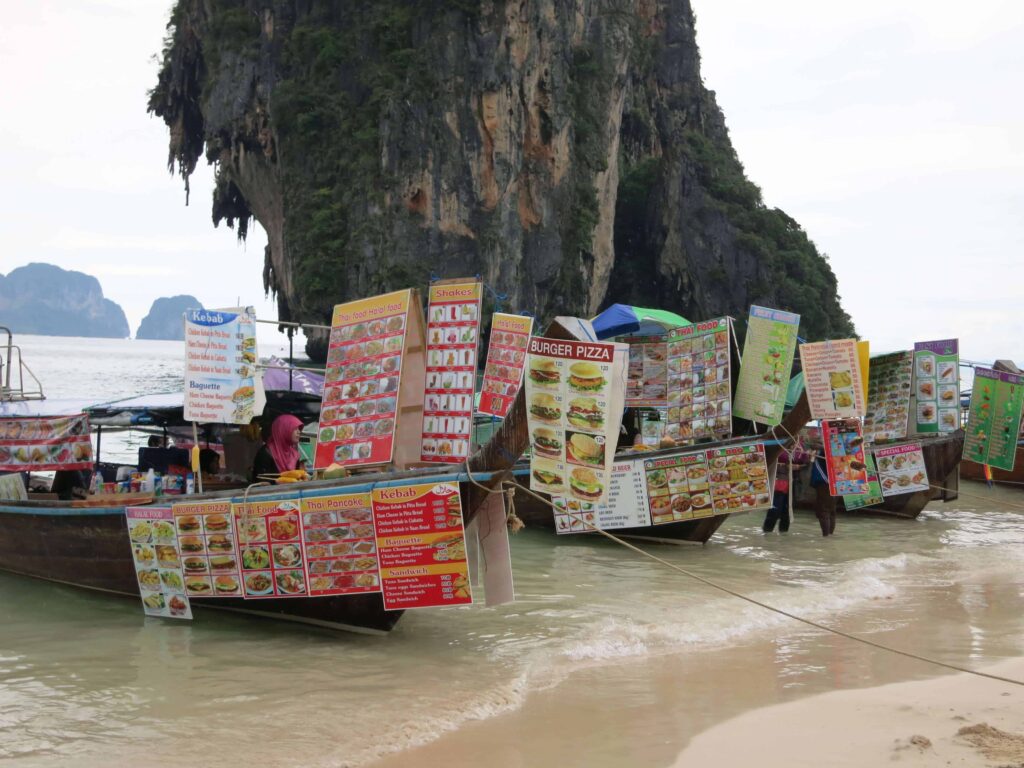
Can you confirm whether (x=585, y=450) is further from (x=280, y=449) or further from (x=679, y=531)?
(x=679, y=531)

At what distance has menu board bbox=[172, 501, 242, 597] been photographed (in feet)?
23.2

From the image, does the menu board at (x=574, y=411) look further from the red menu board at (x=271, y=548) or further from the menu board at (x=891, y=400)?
the menu board at (x=891, y=400)

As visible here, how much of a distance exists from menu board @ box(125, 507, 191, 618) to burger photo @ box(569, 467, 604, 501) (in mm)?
3085

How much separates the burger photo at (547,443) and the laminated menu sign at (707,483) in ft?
15.3

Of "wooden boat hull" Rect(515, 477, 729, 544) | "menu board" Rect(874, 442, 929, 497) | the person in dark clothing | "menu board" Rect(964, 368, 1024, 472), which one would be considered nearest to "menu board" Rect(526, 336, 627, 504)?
"wooden boat hull" Rect(515, 477, 729, 544)

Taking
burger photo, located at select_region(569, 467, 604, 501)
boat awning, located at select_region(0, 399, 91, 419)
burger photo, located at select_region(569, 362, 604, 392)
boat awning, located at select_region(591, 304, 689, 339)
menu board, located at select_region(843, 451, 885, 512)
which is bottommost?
menu board, located at select_region(843, 451, 885, 512)

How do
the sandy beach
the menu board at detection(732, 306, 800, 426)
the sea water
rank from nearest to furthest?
1. the sandy beach
2. the sea water
3. the menu board at detection(732, 306, 800, 426)

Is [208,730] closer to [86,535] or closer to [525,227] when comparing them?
[86,535]

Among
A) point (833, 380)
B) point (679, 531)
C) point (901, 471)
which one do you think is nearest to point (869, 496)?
point (901, 471)

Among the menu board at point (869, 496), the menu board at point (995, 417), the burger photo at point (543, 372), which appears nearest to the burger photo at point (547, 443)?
the burger photo at point (543, 372)

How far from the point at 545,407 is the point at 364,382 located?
62.2 inches

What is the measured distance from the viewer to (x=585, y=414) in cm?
606

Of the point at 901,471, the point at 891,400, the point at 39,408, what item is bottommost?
the point at 901,471

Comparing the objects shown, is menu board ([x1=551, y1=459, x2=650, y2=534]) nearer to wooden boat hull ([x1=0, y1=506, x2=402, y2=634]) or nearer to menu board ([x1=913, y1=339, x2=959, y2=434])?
wooden boat hull ([x1=0, y1=506, x2=402, y2=634])
